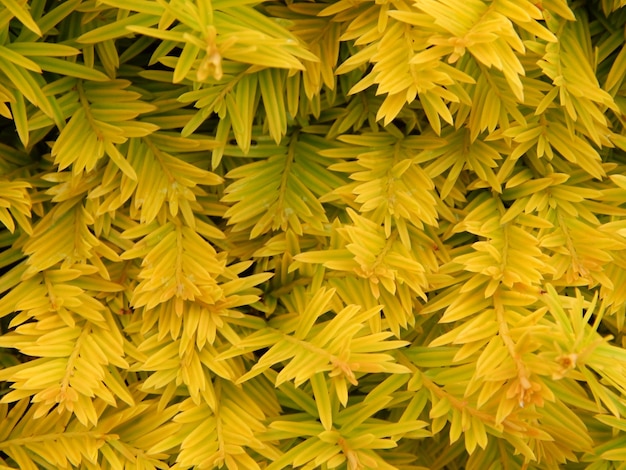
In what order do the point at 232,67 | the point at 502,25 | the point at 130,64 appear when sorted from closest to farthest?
the point at 502,25 → the point at 232,67 → the point at 130,64

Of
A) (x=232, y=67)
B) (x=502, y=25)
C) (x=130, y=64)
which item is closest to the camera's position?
(x=502, y=25)

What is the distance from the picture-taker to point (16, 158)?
90 cm

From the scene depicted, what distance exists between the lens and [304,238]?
90 cm

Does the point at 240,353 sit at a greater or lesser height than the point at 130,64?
lesser

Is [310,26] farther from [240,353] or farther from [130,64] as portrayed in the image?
[240,353]

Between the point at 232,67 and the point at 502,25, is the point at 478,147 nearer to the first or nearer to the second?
the point at 502,25

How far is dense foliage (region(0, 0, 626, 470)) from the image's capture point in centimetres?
78

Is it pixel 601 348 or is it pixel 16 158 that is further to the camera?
pixel 16 158

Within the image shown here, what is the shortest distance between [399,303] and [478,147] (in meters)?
0.22

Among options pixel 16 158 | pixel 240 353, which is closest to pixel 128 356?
pixel 240 353

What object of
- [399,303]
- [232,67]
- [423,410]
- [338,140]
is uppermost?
[232,67]

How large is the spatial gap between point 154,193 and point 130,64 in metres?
0.19

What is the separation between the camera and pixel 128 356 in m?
0.86

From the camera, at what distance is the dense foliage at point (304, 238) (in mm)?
781
